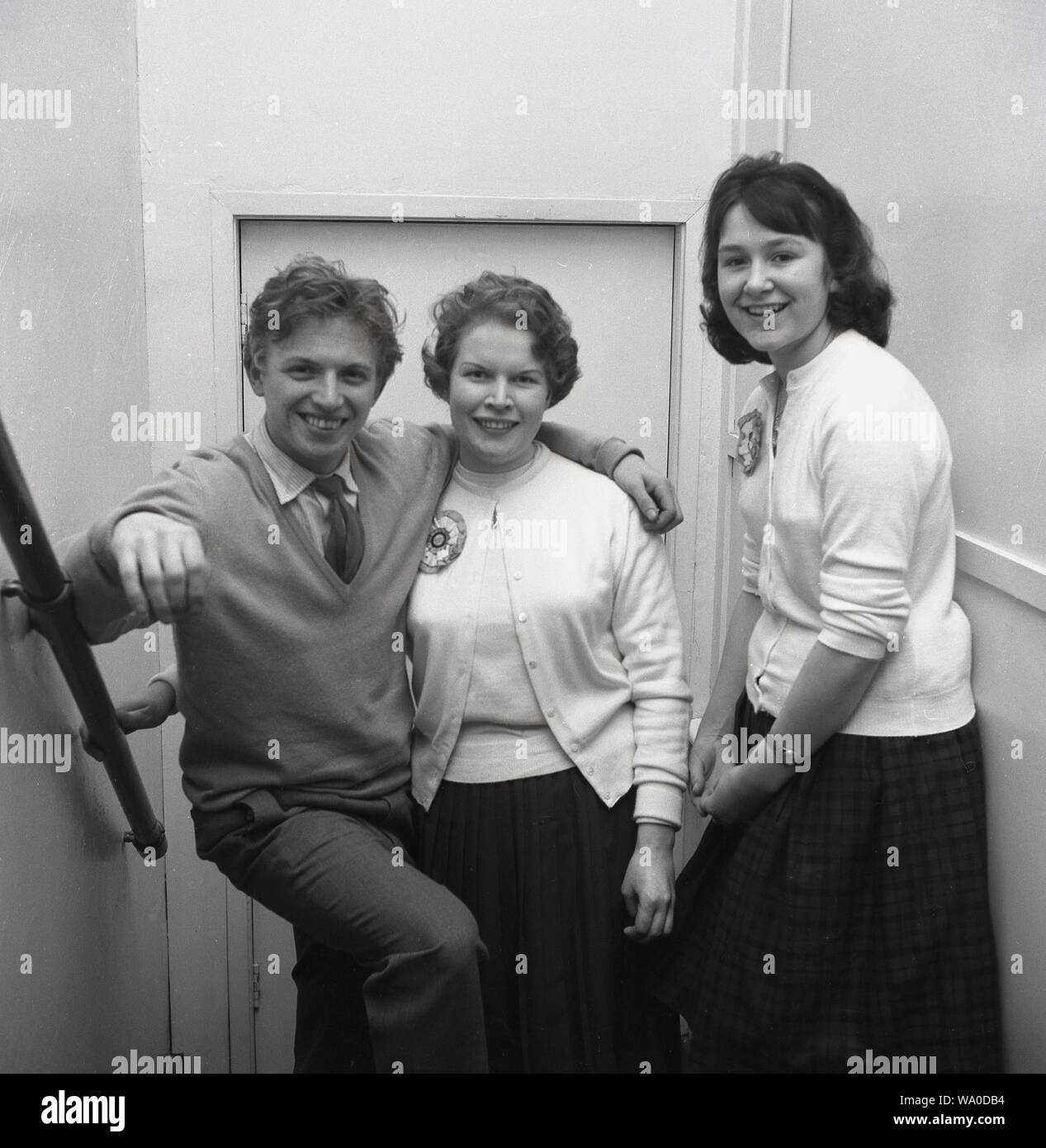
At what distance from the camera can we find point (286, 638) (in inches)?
47.0

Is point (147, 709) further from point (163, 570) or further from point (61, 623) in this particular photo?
point (163, 570)

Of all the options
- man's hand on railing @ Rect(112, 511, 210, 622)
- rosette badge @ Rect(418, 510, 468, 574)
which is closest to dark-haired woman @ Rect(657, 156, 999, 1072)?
rosette badge @ Rect(418, 510, 468, 574)

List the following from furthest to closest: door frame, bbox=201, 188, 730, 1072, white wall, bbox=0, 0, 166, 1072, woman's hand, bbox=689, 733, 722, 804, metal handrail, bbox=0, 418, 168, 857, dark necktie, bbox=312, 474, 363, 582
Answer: door frame, bbox=201, 188, 730, 1072 → woman's hand, bbox=689, 733, 722, 804 → dark necktie, bbox=312, 474, 363, 582 → white wall, bbox=0, 0, 166, 1072 → metal handrail, bbox=0, 418, 168, 857

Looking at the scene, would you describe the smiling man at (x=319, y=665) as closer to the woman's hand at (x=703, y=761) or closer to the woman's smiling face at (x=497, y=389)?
the woman's smiling face at (x=497, y=389)

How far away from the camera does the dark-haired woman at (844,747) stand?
1.18m

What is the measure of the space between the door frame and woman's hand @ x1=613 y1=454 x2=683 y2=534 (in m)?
0.65

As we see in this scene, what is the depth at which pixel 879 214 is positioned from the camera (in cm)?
144

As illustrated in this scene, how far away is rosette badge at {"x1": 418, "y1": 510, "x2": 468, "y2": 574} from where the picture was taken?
4.29ft

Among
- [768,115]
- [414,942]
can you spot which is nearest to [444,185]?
[768,115]

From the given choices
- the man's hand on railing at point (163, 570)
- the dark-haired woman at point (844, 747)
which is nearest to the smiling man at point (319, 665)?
the man's hand on railing at point (163, 570)

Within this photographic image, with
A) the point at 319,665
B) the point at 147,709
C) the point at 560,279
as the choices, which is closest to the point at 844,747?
the point at 319,665

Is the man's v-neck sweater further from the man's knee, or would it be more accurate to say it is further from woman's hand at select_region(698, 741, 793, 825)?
woman's hand at select_region(698, 741, 793, 825)
